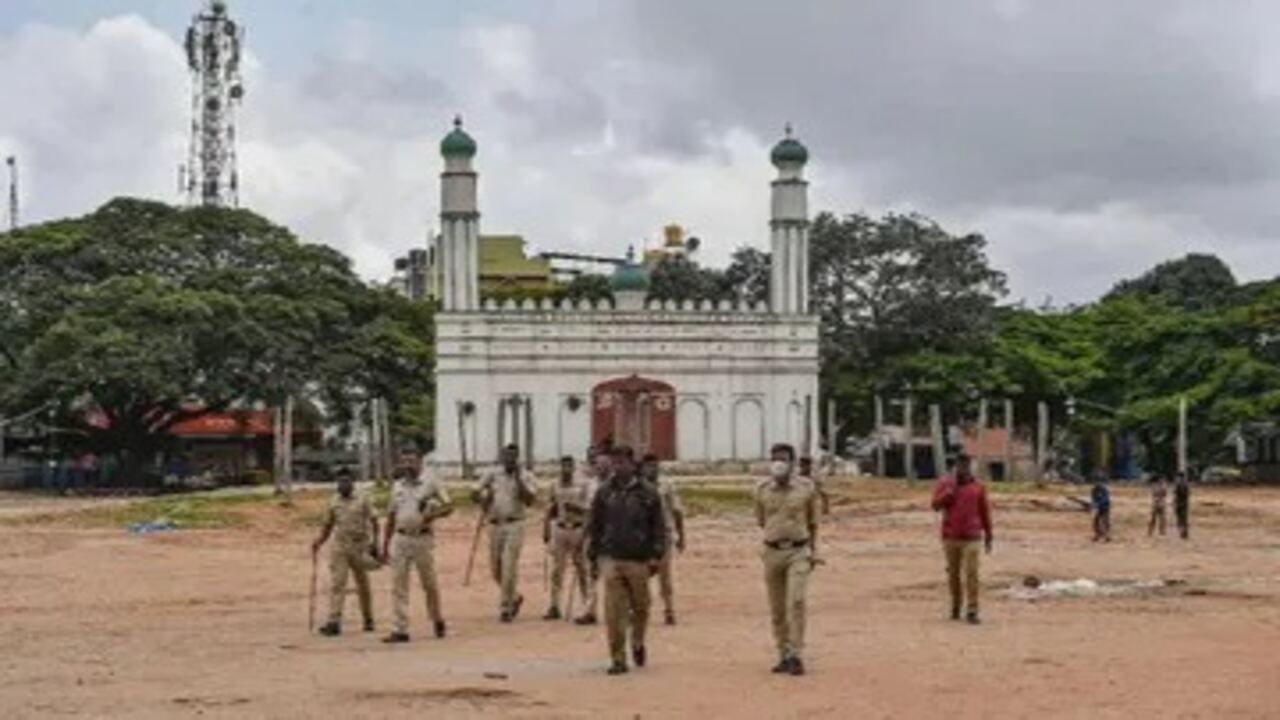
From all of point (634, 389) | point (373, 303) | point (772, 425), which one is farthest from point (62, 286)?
point (772, 425)

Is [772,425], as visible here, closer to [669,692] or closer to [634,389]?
[634,389]

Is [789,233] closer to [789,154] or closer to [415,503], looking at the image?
[789,154]

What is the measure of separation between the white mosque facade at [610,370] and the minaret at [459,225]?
4 centimetres

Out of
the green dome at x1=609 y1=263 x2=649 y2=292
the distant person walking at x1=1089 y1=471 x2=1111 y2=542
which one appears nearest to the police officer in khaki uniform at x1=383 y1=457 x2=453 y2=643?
the distant person walking at x1=1089 y1=471 x2=1111 y2=542

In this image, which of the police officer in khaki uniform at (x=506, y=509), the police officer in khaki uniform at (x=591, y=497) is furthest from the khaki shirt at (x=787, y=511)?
the police officer in khaki uniform at (x=506, y=509)

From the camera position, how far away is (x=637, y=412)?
5947 cm

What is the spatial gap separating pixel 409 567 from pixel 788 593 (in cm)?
415

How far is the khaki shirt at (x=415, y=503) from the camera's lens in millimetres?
18219

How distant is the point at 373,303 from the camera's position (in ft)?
221

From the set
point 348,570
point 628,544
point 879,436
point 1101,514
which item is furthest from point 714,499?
point 628,544

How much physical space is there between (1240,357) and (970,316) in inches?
376

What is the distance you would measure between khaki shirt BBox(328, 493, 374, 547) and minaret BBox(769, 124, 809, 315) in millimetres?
42597

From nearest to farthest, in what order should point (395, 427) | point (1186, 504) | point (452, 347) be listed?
point (1186, 504), point (452, 347), point (395, 427)

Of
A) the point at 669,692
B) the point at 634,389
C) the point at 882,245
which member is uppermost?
the point at 882,245
